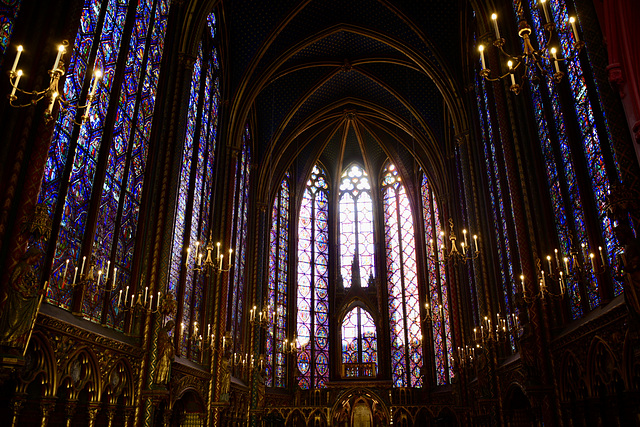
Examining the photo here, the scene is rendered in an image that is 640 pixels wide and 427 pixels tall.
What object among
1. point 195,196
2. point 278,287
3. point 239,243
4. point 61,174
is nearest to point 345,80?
point 239,243

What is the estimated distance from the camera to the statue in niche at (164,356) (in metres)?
12.5

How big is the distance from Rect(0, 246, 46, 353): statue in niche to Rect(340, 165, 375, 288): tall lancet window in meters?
22.2

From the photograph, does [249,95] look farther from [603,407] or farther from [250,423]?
[603,407]

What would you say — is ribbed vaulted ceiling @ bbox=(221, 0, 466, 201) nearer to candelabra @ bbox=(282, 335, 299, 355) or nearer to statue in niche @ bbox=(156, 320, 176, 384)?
candelabra @ bbox=(282, 335, 299, 355)

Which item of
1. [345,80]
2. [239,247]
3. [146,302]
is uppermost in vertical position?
[345,80]

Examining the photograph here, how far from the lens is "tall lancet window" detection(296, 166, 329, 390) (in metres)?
27.4

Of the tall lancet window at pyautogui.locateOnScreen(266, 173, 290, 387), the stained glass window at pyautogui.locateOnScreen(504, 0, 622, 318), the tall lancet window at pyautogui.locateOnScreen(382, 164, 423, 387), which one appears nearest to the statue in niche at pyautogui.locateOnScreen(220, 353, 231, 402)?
the tall lancet window at pyautogui.locateOnScreen(266, 173, 290, 387)

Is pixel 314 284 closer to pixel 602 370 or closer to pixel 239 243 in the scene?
pixel 239 243

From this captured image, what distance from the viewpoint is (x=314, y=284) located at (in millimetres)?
29453

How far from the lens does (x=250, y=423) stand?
21.7 m

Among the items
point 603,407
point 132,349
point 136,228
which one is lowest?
point 603,407

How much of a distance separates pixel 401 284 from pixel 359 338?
3.73 meters

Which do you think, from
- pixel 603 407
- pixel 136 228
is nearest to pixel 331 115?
pixel 136 228

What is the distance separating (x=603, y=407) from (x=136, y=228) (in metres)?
11.1
